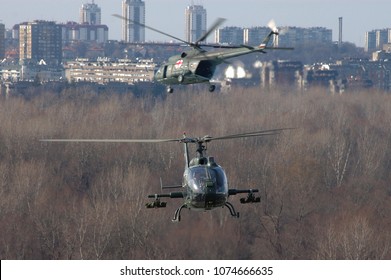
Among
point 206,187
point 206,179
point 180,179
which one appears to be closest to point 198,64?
point 206,179

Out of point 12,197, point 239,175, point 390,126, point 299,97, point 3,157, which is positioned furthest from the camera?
point 299,97

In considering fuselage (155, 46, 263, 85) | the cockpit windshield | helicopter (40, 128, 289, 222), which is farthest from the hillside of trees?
the cockpit windshield

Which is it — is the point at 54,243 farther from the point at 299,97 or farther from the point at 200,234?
the point at 299,97

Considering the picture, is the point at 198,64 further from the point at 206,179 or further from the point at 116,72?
the point at 116,72

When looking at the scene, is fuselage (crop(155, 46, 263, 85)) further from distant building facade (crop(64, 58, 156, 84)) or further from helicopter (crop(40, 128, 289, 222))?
distant building facade (crop(64, 58, 156, 84))

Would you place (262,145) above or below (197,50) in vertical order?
below

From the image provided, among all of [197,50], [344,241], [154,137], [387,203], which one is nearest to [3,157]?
[154,137]
